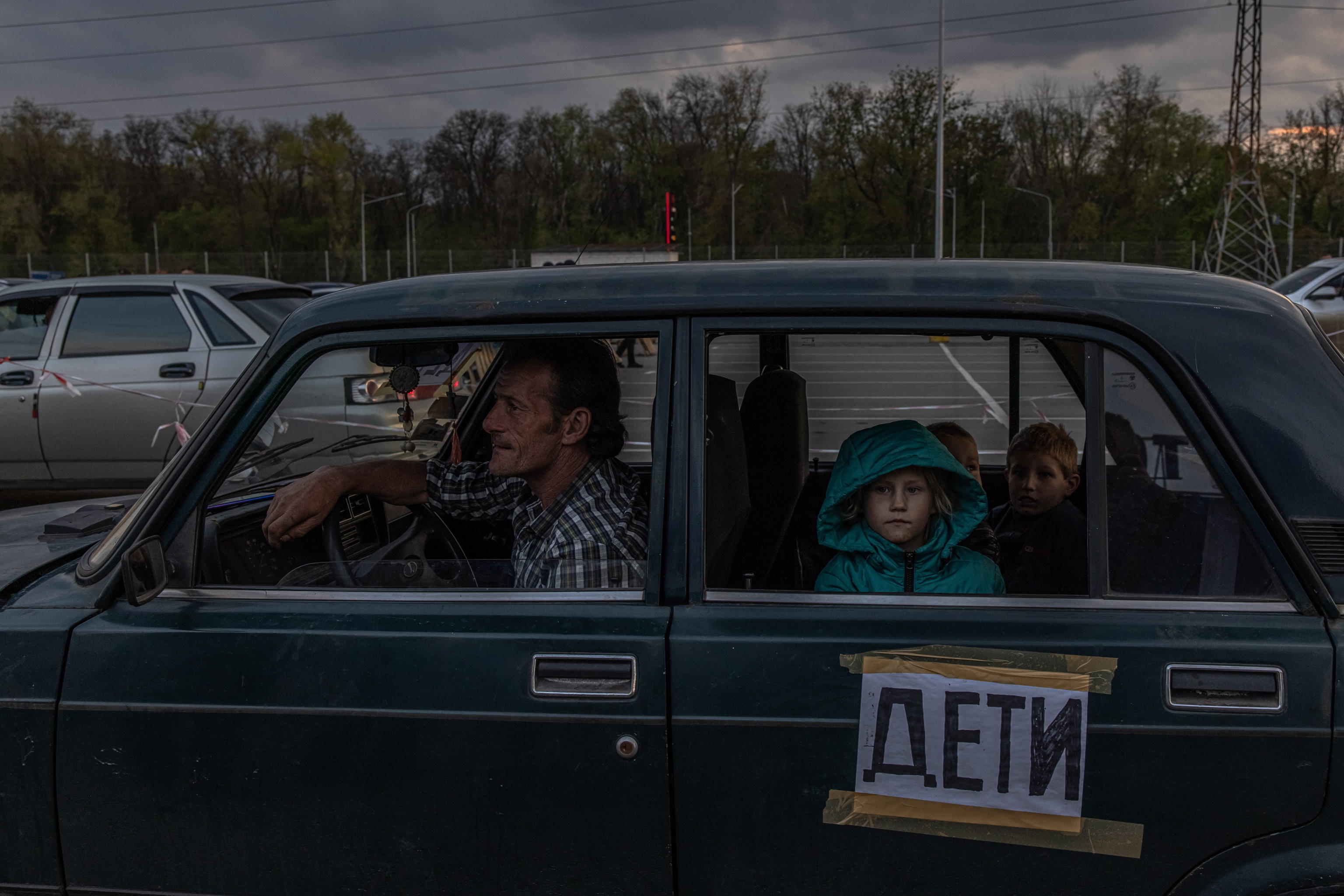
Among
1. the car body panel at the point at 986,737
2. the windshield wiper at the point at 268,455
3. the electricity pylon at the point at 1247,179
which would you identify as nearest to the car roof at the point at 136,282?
the windshield wiper at the point at 268,455

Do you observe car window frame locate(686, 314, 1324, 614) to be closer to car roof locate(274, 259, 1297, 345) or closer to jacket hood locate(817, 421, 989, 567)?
car roof locate(274, 259, 1297, 345)

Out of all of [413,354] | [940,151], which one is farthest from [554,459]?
[940,151]

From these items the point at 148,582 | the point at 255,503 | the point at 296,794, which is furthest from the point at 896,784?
the point at 255,503

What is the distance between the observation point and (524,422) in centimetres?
235

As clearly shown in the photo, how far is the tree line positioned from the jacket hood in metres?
56.6

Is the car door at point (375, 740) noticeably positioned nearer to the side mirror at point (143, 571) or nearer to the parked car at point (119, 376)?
the side mirror at point (143, 571)

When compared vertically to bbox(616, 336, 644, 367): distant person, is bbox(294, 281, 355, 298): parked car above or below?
above

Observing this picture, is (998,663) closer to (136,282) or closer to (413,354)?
(413,354)

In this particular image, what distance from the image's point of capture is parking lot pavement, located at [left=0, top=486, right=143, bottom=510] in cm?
764

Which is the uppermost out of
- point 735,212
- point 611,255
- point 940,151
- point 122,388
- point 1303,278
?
point 735,212

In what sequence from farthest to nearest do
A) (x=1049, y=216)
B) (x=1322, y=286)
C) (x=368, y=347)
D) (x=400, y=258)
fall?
(x=400, y=258) → (x=1049, y=216) → (x=1322, y=286) → (x=368, y=347)

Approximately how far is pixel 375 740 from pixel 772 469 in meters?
1.20

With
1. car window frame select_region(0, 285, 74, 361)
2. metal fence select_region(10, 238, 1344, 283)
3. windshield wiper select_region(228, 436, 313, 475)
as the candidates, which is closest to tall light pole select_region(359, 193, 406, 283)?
metal fence select_region(10, 238, 1344, 283)

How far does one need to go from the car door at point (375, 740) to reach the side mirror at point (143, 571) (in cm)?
7
